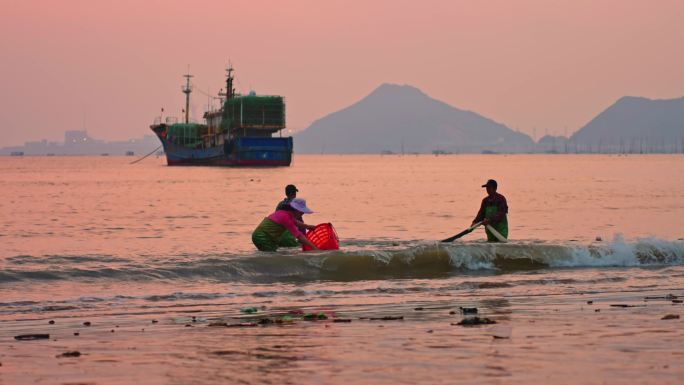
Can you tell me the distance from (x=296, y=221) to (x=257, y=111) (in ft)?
363

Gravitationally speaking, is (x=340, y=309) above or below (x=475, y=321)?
below

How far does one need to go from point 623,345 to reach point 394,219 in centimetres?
3133

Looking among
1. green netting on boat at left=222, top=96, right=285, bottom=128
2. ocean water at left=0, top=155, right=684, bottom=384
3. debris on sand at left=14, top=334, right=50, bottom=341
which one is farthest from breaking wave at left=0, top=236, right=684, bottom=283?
green netting on boat at left=222, top=96, right=285, bottom=128

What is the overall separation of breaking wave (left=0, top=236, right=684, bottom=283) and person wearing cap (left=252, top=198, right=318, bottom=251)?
1.27 ft

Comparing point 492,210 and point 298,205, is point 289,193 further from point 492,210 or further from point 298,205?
point 492,210

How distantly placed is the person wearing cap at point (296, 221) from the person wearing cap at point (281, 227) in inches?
2.2

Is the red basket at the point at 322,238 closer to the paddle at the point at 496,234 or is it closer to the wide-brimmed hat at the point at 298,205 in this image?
the wide-brimmed hat at the point at 298,205

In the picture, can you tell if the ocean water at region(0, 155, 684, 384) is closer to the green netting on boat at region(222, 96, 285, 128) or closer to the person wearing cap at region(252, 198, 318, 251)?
the person wearing cap at region(252, 198, 318, 251)

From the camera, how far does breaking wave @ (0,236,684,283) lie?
20.5m

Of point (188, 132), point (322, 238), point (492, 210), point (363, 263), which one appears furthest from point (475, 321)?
point (188, 132)

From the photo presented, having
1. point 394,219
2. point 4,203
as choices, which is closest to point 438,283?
point 394,219

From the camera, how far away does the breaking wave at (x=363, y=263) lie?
20484 mm

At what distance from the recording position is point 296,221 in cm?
2078

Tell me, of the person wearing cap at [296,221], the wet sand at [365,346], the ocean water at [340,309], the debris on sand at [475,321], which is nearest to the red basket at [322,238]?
the person wearing cap at [296,221]
